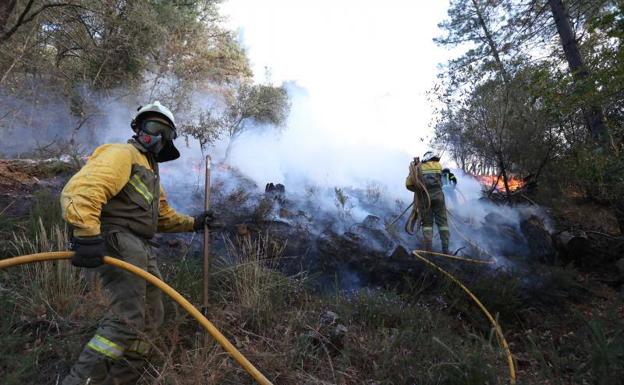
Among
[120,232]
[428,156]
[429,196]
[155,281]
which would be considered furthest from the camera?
[428,156]

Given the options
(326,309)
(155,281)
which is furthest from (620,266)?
(155,281)

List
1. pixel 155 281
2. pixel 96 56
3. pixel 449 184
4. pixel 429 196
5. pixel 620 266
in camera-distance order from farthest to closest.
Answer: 1. pixel 96 56
2. pixel 449 184
3. pixel 429 196
4. pixel 620 266
5. pixel 155 281

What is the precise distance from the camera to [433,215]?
23.2ft

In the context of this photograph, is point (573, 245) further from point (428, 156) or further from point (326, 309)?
point (326, 309)

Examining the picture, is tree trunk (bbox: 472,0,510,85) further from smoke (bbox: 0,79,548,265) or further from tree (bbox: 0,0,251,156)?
tree (bbox: 0,0,251,156)

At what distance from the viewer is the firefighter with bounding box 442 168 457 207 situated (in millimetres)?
9109

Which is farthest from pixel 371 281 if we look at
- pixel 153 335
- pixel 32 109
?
pixel 32 109

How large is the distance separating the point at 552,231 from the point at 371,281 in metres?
4.59

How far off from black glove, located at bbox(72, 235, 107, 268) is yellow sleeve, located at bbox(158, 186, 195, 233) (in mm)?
1066

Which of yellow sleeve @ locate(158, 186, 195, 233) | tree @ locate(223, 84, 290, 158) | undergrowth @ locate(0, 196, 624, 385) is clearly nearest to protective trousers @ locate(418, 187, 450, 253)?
undergrowth @ locate(0, 196, 624, 385)

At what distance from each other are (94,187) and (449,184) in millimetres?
8487

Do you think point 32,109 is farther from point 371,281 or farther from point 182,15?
point 371,281

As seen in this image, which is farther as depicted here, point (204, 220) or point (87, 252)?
point (204, 220)

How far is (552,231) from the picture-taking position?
8.00m
